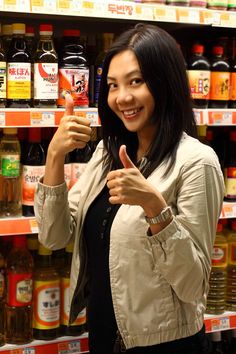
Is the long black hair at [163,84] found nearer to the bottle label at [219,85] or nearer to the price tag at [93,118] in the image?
the price tag at [93,118]

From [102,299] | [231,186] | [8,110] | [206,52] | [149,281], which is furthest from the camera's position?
[206,52]

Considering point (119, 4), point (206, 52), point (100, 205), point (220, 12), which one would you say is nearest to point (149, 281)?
point (100, 205)

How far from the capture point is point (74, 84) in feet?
6.80

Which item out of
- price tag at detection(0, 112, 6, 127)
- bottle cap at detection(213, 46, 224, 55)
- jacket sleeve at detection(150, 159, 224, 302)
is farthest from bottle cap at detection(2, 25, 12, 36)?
jacket sleeve at detection(150, 159, 224, 302)

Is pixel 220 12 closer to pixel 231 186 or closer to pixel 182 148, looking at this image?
pixel 231 186

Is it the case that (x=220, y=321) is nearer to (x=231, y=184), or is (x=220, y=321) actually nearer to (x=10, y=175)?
(x=231, y=184)

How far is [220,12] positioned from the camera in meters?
2.30

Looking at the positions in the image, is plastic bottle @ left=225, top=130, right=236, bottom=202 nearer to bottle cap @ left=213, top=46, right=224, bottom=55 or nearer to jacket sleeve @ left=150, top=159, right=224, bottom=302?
bottle cap @ left=213, top=46, right=224, bottom=55

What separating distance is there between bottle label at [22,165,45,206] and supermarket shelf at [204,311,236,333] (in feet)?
2.94

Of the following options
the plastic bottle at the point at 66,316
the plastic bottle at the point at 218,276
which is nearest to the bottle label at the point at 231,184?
the plastic bottle at the point at 218,276

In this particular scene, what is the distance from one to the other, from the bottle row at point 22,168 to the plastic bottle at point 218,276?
2.29 ft

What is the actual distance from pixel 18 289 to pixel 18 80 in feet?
2.43

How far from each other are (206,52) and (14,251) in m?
1.29

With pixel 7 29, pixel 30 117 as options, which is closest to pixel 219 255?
pixel 30 117
